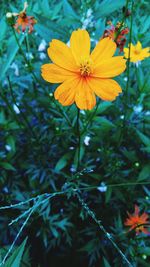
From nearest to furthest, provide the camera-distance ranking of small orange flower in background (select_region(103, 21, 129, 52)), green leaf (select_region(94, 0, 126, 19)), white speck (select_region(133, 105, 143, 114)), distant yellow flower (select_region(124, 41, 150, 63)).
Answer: small orange flower in background (select_region(103, 21, 129, 52)) → green leaf (select_region(94, 0, 126, 19)) → distant yellow flower (select_region(124, 41, 150, 63)) → white speck (select_region(133, 105, 143, 114))

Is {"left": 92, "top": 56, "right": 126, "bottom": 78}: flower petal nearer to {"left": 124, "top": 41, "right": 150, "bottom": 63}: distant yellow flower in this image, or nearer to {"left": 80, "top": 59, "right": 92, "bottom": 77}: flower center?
{"left": 80, "top": 59, "right": 92, "bottom": 77}: flower center

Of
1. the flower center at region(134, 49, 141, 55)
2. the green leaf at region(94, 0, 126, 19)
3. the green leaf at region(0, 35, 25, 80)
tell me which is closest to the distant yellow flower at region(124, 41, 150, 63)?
the flower center at region(134, 49, 141, 55)

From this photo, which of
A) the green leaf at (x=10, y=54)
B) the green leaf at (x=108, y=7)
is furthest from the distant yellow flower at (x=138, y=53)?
the green leaf at (x=10, y=54)

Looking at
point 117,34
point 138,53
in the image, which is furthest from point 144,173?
point 117,34

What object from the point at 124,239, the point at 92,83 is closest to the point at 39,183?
the point at 124,239

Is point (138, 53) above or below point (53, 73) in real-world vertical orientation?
above

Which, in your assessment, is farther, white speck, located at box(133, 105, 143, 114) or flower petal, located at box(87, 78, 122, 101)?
white speck, located at box(133, 105, 143, 114)

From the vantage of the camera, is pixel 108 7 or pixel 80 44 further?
pixel 108 7

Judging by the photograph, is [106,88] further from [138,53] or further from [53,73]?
[138,53]
